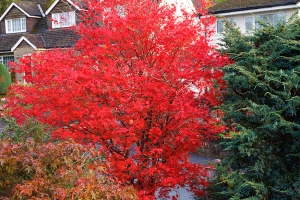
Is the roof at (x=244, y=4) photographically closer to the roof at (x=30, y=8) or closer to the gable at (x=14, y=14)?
the roof at (x=30, y=8)

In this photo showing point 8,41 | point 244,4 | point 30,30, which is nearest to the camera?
point 244,4

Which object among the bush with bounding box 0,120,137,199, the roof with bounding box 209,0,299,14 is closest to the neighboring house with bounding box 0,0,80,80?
the roof with bounding box 209,0,299,14

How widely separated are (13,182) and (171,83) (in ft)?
14.2

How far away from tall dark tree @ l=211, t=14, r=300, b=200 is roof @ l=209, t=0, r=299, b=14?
20904 mm

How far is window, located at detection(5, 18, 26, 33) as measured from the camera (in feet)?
113

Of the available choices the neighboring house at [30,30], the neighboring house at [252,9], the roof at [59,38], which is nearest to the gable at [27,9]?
the neighboring house at [30,30]

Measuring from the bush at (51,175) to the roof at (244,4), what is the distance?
25.5 meters

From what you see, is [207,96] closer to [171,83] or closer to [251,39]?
[171,83]

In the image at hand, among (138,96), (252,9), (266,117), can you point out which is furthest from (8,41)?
(266,117)

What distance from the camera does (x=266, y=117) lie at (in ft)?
27.1

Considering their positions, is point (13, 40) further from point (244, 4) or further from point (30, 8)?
point (244, 4)

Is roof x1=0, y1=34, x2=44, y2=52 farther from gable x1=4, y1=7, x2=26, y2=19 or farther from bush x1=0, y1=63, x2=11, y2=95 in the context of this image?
bush x1=0, y1=63, x2=11, y2=95

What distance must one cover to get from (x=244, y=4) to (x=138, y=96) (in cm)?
2386

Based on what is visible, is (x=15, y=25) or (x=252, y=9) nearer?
(x=252, y=9)
